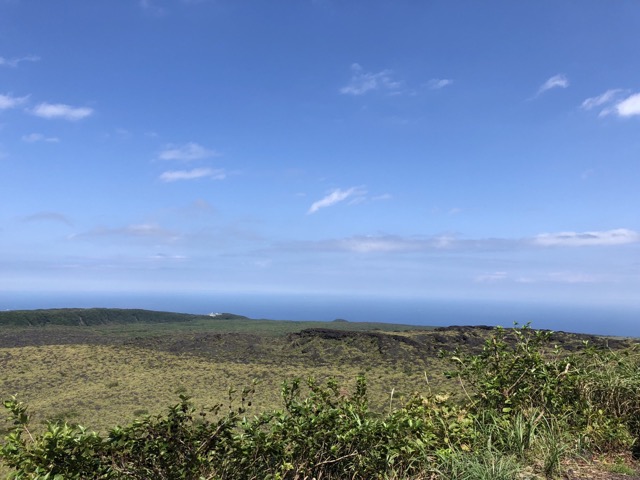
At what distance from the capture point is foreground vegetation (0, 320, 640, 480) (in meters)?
4.62

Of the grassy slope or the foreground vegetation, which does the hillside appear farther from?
the foreground vegetation

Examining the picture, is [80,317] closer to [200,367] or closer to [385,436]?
[200,367]

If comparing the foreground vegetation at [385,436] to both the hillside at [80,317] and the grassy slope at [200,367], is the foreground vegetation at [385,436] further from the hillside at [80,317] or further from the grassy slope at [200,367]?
the hillside at [80,317]

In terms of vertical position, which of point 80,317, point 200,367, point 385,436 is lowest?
point 80,317

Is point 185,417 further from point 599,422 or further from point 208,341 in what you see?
point 208,341

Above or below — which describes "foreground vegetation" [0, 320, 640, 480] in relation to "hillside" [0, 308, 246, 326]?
above

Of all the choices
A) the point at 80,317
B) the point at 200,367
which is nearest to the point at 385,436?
the point at 200,367

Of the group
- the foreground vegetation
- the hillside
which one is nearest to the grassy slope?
the foreground vegetation

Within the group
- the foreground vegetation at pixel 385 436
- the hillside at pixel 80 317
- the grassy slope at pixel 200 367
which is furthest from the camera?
the hillside at pixel 80 317

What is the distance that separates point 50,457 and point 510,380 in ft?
A: 23.7

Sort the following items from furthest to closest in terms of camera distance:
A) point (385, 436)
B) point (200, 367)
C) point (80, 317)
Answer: point (80, 317), point (200, 367), point (385, 436)

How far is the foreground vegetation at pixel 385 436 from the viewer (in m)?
4.62

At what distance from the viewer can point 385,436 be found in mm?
5785

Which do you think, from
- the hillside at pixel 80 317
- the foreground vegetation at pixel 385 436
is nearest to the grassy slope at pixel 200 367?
the foreground vegetation at pixel 385 436
